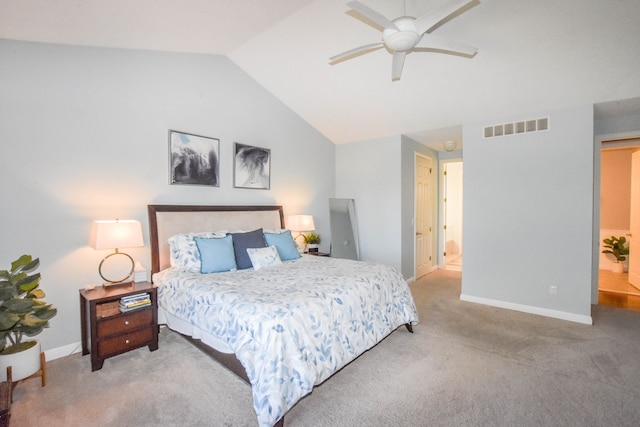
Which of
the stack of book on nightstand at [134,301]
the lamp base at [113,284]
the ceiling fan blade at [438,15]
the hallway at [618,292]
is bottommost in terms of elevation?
the hallway at [618,292]

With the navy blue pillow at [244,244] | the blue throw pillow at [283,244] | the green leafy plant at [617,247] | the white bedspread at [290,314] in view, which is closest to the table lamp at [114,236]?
the white bedspread at [290,314]

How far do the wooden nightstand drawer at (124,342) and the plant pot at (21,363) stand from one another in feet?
1.32

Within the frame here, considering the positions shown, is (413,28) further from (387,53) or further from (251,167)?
(251,167)

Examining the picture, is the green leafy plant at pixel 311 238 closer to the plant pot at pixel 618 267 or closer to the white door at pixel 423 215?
the white door at pixel 423 215

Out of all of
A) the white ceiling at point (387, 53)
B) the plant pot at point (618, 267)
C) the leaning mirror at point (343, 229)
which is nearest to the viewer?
the white ceiling at point (387, 53)

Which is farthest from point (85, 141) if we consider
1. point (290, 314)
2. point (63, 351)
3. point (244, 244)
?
point (290, 314)

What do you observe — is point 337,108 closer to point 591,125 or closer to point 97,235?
point 591,125

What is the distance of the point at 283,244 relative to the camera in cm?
383

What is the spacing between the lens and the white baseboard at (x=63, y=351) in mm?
2691

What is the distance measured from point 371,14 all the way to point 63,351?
12.8ft

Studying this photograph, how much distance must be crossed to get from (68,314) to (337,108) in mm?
4133

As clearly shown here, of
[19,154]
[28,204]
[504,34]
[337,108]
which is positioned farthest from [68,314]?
[504,34]

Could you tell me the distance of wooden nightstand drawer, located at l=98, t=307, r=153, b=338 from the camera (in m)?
2.56

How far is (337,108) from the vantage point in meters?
4.63
